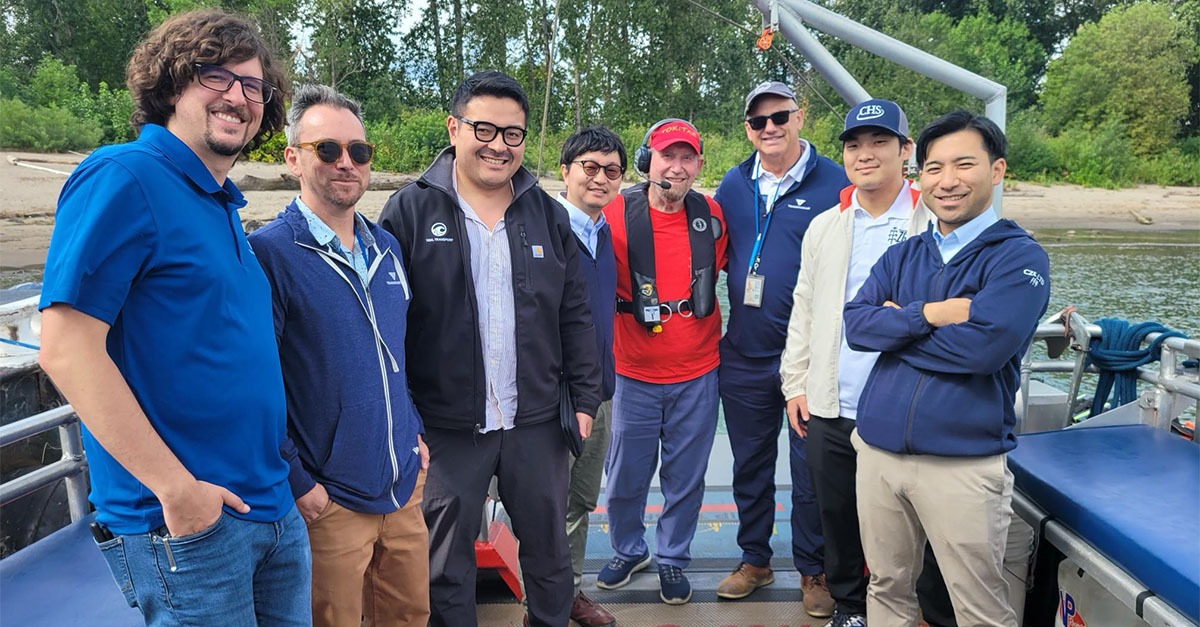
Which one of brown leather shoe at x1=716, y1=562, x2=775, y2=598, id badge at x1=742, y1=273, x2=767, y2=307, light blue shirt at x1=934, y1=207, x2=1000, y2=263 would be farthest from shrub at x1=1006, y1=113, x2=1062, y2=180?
light blue shirt at x1=934, y1=207, x2=1000, y2=263

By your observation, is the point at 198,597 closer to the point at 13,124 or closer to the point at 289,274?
the point at 289,274

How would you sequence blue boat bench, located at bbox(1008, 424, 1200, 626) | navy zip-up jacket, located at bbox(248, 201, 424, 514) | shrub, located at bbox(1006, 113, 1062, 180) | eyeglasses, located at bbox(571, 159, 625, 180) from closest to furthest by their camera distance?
navy zip-up jacket, located at bbox(248, 201, 424, 514), blue boat bench, located at bbox(1008, 424, 1200, 626), eyeglasses, located at bbox(571, 159, 625, 180), shrub, located at bbox(1006, 113, 1062, 180)

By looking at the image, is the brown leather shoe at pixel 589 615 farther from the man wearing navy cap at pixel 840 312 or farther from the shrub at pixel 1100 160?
the shrub at pixel 1100 160

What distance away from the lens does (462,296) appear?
6.86 feet

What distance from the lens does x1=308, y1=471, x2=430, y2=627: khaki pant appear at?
179 centimetres

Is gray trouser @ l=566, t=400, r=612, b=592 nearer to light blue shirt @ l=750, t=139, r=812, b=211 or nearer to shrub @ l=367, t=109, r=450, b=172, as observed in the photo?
light blue shirt @ l=750, t=139, r=812, b=211

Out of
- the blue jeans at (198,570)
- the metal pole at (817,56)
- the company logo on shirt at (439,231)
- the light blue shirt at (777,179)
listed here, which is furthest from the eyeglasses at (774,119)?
the blue jeans at (198,570)

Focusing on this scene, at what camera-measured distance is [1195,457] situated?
235 centimetres

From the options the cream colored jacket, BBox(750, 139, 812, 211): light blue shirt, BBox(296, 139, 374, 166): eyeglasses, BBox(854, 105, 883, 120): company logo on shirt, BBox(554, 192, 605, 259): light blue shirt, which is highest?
BBox(854, 105, 883, 120): company logo on shirt

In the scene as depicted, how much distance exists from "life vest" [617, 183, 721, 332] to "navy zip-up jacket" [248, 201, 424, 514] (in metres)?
1.17

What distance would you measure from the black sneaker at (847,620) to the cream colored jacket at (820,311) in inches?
27.2

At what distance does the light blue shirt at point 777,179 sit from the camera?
2.84 m

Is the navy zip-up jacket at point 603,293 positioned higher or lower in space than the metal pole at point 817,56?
lower

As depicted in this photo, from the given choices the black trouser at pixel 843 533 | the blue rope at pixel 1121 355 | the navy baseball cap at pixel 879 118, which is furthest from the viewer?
the blue rope at pixel 1121 355
